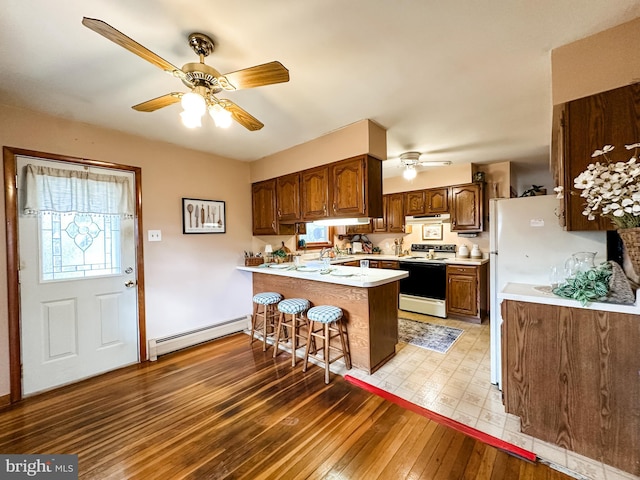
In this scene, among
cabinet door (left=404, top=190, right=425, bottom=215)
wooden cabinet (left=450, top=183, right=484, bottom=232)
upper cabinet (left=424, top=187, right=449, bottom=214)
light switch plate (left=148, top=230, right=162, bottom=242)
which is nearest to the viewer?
light switch plate (left=148, top=230, right=162, bottom=242)

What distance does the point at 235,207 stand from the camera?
12.3 ft

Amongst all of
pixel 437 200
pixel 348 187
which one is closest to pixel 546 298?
pixel 348 187

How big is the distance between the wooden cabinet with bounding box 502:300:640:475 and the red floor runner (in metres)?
0.20

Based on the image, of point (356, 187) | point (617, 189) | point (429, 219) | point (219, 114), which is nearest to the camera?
point (617, 189)

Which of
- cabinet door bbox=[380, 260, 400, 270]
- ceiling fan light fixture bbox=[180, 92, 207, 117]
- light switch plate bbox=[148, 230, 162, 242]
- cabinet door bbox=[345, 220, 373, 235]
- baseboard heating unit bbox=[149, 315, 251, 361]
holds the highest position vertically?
ceiling fan light fixture bbox=[180, 92, 207, 117]

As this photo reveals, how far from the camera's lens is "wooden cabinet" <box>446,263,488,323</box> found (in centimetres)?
384

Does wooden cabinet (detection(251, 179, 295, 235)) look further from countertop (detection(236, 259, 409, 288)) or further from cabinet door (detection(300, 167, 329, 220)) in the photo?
countertop (detection(236, 259, 409, 288))

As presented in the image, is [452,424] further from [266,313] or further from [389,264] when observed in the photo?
[389,264]

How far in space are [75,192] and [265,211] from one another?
199 centimetres

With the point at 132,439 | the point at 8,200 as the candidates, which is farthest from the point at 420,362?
the point at 8,200

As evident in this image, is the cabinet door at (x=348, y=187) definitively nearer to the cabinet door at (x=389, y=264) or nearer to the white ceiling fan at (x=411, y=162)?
the white ceiling fan at (x=411, y=162)

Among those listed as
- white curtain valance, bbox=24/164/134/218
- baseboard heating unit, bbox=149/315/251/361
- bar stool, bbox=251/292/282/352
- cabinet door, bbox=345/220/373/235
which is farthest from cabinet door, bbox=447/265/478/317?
white curtain valance, bbox=24/164/134/218

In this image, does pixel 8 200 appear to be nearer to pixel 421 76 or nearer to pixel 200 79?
pixel 200 79

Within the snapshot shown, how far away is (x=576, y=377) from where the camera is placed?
5.08 ft
